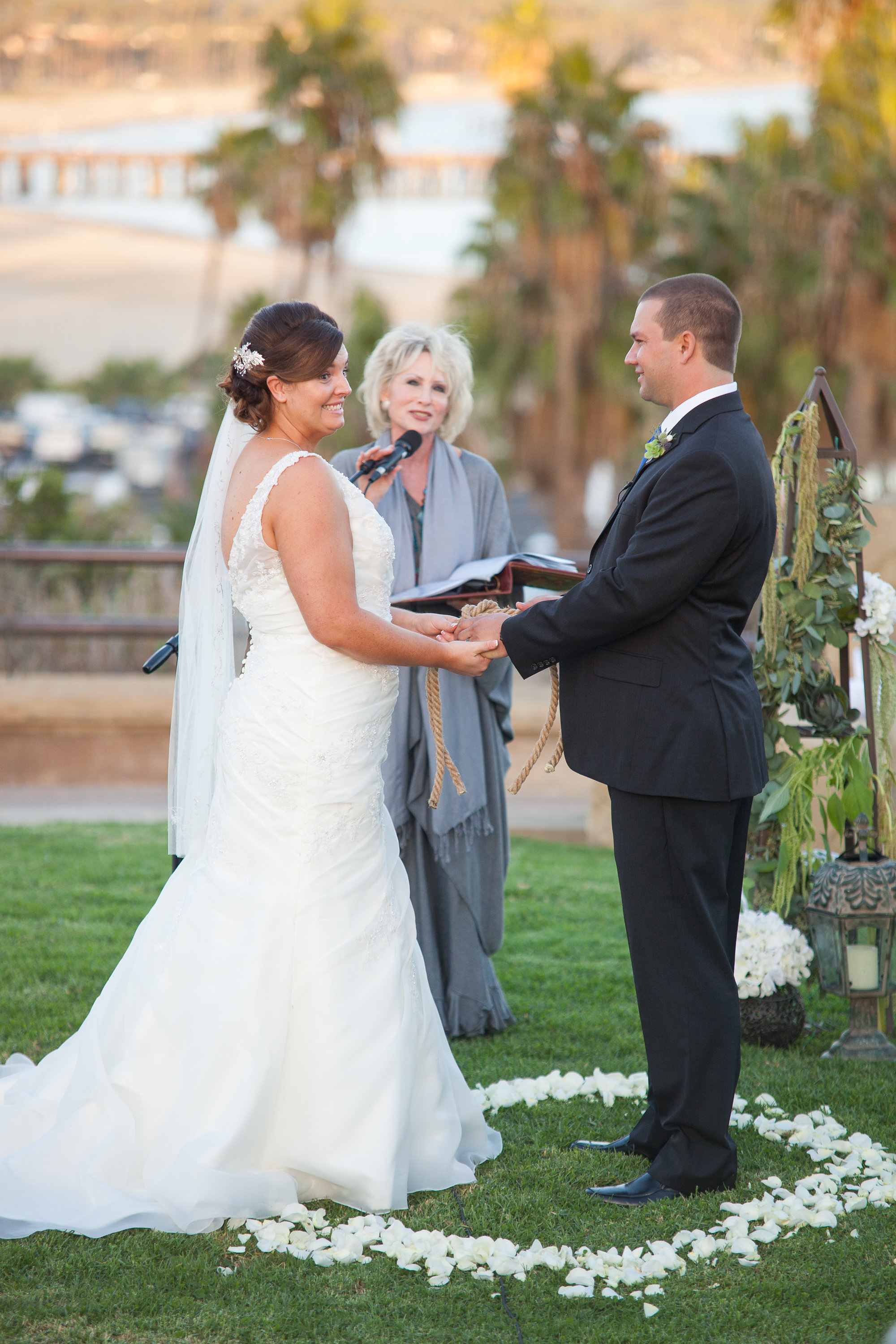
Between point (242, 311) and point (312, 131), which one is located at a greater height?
point (312, 131)

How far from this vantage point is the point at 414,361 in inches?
179

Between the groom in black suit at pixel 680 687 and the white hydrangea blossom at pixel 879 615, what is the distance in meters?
1.26

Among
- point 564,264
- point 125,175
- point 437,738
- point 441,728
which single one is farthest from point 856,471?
point 125,175

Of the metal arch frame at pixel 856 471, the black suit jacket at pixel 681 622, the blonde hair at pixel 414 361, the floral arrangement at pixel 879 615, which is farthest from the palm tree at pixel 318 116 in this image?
the black suit jacket at pixel 681 622

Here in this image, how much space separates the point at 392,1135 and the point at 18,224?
92.4 meters

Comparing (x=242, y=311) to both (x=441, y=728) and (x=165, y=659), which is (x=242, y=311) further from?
(x=165, y=659)

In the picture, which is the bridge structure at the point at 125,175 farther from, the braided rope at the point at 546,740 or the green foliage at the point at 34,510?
the braided rope at the point at 546,740

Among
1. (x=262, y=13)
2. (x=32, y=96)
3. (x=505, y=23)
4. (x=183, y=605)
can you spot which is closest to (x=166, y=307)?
(x=32, y=96)

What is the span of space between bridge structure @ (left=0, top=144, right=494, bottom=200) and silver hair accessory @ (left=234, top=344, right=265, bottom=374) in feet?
147

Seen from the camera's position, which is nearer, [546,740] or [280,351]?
[280,351]

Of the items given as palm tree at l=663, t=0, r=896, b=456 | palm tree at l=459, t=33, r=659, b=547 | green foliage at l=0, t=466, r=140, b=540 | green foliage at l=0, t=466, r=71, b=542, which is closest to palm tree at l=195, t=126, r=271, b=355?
palm tree at l=459, t=33, r=659, b=547

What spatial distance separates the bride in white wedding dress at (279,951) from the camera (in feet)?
10.5

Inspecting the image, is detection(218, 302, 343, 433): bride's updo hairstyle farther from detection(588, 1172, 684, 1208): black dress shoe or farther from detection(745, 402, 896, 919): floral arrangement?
detection(588, 1172, 684, 1208): black dress shoe

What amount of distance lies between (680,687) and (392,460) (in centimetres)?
135
